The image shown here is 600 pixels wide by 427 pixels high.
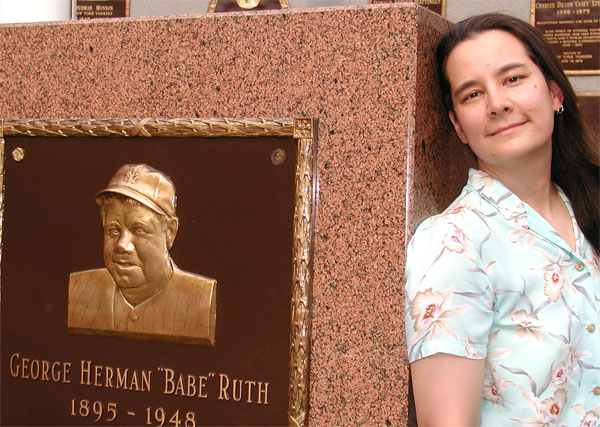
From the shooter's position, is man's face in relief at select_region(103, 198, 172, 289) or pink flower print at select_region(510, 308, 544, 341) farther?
man's face in relief at select_region(103, 198, 172, 289)

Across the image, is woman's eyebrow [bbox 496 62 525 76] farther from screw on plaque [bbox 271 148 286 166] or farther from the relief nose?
the relief nose

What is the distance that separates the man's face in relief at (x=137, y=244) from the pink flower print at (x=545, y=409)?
1049 mm

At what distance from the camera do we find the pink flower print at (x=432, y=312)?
155 centimetres

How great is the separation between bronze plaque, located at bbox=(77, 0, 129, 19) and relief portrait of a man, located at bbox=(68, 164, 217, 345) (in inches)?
105

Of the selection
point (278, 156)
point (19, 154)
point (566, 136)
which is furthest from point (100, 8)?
point (566, 136)

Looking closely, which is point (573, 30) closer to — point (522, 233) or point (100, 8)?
point (522, 233)

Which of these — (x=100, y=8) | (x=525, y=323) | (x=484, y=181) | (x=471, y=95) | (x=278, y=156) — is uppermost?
(x=100, y=8)

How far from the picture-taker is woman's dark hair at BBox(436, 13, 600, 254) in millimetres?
1793

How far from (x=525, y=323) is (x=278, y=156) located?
79 cm

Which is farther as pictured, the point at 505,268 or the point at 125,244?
the point at 125,244

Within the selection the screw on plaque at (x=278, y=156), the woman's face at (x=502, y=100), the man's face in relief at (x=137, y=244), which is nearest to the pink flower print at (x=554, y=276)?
the woman's face at (x=502, y=100)

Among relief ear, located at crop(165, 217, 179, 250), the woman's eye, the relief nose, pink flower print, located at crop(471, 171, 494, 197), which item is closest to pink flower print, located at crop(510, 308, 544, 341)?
pink flower print, located at crop(471, 171, 494, 197)

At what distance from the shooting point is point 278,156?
2.02 meters

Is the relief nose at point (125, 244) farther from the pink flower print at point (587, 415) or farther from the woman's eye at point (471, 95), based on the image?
the pink flower print at point (587, 415)
